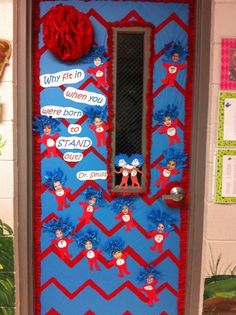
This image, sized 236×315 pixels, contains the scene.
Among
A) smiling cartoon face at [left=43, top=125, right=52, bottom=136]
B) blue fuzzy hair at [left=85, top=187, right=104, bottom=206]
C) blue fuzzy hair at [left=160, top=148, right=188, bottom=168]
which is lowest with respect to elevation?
blue fuzzy hair at [left=85, top=187, right=104, bottom=206]

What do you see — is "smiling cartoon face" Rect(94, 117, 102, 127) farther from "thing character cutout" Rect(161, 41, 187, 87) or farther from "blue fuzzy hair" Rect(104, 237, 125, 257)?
"blue fuzzy hair" Rect(104, 237, 125, 257)

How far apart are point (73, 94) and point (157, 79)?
39cm

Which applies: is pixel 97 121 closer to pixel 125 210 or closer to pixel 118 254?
pixel 125 210

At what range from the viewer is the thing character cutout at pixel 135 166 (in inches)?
65.4

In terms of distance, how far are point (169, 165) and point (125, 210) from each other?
0.29 m

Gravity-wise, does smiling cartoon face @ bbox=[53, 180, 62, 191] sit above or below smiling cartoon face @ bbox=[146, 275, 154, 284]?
above

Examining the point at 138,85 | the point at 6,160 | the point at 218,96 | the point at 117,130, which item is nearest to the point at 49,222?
the point at 6,160

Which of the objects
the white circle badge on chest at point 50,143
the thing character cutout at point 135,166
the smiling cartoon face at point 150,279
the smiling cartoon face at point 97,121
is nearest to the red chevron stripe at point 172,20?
the smiling cartoon face at point 97,121

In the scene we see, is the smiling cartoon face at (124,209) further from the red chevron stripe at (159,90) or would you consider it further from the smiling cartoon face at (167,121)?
the red chevron stripe at (159,90)

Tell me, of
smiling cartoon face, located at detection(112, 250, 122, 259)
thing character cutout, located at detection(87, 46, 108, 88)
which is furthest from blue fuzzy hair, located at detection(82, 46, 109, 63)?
smiling cartoon face, located at detection(112, 250, 122, 259)

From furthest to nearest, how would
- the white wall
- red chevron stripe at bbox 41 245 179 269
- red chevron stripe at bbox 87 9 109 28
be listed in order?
red chevron stripe at bbox 41 245 179 269 < red chevron stripe at bbox 87 9 109 28 < the white wall

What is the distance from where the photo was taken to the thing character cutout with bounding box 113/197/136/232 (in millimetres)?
1677

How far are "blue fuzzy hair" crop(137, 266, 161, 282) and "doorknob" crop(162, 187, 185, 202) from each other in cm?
35

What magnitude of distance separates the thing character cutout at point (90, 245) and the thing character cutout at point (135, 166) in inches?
12.0
